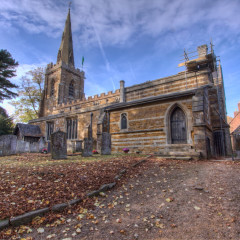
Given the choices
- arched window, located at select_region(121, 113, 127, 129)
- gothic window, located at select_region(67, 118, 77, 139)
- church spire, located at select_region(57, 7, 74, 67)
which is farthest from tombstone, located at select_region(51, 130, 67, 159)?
church spire, located at select_region(57, 7, 74, 67)

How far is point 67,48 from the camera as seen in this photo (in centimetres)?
5109

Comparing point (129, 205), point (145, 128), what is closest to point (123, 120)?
point (145, 128)

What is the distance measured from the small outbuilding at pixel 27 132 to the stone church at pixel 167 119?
97cm

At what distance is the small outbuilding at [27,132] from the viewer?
23266 mm

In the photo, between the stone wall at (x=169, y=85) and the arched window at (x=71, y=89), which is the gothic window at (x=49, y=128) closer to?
the stone wall at (x=169, y=85)

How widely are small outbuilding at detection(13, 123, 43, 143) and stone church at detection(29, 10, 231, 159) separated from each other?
972 millimetres

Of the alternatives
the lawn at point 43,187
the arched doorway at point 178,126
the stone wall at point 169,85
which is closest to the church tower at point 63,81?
the stone wall at point 169,85

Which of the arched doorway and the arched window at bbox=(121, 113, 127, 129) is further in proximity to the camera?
the arched window at bbox=(121, 113, 127, 129)

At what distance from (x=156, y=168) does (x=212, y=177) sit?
2.29 metres

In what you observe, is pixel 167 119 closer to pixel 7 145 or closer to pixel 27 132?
pixel 7 145

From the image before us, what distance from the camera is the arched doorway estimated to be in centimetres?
1259

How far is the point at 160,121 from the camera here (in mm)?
13484

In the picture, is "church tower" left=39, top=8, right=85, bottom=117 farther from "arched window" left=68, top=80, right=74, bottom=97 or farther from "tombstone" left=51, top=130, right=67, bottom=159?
"tombstone" left=51, top=130, right=67, bottom=159

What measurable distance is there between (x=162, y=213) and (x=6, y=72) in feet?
99.0
